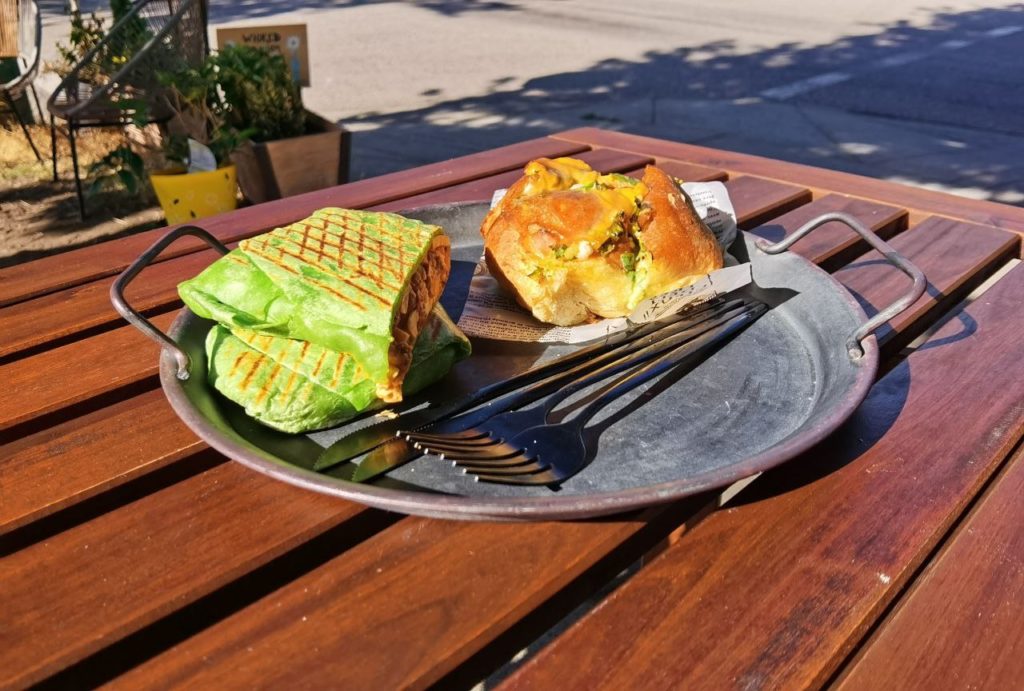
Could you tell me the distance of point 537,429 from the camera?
42.3 inches

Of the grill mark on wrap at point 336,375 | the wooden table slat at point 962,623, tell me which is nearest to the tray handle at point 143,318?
the grill mark on wrap at point 336,375

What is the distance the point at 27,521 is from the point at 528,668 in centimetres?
62

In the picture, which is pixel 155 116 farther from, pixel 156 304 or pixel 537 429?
pixel 537 429

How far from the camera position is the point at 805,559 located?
3.00 feet

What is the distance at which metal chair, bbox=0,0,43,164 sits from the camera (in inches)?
232

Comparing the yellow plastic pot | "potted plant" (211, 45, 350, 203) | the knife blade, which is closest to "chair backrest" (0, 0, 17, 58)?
"potted plant" (211, 45, 350, 203)

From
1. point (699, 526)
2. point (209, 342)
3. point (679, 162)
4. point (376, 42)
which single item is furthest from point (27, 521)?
point (376, 42)

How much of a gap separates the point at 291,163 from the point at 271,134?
23cm

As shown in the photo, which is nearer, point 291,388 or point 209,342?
point 291,388

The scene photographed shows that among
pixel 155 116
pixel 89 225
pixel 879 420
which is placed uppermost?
pixel 879 420

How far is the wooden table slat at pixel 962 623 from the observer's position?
0.79 m

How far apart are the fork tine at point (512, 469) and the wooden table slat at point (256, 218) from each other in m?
Result: 1.16

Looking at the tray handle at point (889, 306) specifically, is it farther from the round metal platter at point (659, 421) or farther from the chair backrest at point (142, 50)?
the chair backrest at point (142, 50)

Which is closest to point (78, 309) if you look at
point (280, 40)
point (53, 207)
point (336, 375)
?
point (336, 375)
